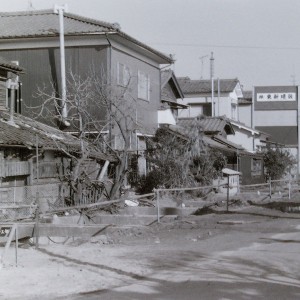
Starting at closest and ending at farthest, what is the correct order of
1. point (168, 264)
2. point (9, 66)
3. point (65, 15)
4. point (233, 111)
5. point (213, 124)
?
point (168, 264) → point (9, 66) → point (65, 15) → point (213, 124) → point (233, 111)

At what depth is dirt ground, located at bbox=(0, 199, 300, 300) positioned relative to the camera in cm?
898

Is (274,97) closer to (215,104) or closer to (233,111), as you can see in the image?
(233,111)

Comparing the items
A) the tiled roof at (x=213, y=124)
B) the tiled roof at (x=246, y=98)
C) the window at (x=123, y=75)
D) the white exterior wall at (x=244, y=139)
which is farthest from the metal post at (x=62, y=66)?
the tiled roof at (x=246, y=98)

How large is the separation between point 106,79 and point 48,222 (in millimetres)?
9961

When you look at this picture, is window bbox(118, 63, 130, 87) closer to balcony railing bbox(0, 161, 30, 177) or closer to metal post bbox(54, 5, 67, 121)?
metal post bbox(54, 5, 67, 121)

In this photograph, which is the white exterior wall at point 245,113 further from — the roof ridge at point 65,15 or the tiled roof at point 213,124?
the roof ridge at point 65,15

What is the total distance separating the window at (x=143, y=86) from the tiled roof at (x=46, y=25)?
1.39 meters

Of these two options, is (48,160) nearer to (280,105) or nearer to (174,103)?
(174,103)

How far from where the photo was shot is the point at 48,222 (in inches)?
738

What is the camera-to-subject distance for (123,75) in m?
28.8

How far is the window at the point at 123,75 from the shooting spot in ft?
92.8

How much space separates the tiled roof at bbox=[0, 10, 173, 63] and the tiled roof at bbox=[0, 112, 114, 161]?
15.7ft

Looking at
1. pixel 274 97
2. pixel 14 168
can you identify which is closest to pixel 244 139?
pixel 274 97

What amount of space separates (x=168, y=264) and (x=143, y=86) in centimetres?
2118
